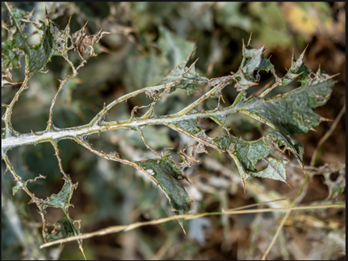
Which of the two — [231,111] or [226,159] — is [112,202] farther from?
[231,111]

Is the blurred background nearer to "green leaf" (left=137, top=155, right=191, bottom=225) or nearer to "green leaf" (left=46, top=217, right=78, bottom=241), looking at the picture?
"green leaf" (left=46, top=217, right=78, bottom=241)

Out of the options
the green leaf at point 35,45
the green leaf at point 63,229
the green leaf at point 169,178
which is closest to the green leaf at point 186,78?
the green leaf at point 169,178

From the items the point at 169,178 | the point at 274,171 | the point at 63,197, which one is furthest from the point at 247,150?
the point at 63,197

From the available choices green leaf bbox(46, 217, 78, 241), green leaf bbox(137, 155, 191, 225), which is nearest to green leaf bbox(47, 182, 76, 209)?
green leaf bbox(46, 217, 78, 241)

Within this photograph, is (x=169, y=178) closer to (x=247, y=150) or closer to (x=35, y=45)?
(x=247, y=150)

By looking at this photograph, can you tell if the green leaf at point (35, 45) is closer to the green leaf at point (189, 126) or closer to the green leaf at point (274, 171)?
the green leaf at point (189, 126)

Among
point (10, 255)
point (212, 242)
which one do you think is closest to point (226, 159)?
point (212, 242)
